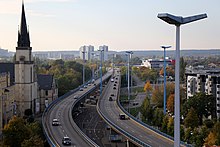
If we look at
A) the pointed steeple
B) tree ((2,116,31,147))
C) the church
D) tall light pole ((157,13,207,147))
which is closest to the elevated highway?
tree ((2,116,31,147))

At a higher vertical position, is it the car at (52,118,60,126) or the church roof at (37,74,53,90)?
the church roof at (37,74,53,90)

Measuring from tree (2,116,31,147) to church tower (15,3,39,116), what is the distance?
19317mm

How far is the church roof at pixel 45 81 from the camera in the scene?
5825 cm

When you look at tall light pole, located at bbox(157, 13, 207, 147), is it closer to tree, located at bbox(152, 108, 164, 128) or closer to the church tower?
tree, located at bbox(152, 108, 164, 128)

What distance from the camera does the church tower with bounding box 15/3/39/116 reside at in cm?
5125

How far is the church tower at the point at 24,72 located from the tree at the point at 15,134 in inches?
761

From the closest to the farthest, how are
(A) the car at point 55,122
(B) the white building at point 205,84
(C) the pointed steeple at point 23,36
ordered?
(A) the car at point 55,122
(B) the white building at point 205,84
(C) the pointed steeple at point 23,36

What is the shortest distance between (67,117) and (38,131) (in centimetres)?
870

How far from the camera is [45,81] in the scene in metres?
59.0

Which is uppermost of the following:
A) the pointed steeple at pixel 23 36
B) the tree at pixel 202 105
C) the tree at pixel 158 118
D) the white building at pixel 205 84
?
the pointed steeple at pixel 23 36

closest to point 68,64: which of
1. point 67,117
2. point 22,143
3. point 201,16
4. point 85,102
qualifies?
point 85,102

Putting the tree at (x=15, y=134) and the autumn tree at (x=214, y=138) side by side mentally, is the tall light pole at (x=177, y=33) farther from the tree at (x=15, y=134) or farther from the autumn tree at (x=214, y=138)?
the tree at (x=15, y=134)

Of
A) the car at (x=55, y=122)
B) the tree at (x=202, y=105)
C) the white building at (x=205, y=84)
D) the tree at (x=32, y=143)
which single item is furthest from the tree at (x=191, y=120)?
the tree at (x=32, y=143)

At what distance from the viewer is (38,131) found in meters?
36.1
